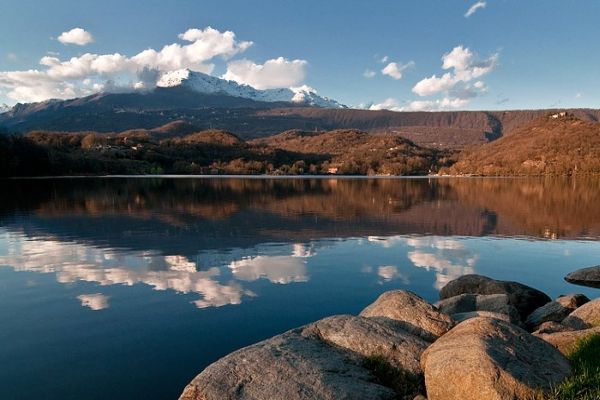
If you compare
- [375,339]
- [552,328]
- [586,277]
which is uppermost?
[375,339]

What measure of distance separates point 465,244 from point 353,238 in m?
11.5

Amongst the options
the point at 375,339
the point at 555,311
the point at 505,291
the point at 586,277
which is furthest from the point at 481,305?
the point at 586,277

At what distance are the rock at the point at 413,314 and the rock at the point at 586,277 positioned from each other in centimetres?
2165

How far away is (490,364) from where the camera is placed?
1066 centimetres

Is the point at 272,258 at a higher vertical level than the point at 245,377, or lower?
lower

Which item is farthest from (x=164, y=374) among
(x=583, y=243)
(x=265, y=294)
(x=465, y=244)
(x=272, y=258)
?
(x=583, y=243)

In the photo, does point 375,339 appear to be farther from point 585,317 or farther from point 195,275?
point 195,275

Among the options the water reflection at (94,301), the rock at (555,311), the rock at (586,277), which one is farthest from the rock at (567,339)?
the water reflection at (94,301)

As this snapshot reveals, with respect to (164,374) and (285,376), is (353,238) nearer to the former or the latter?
(164,374)

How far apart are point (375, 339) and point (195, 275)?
19.9 m

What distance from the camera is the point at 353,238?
160 ft

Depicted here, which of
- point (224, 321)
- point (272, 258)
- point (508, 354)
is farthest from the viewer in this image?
point (272, 258)

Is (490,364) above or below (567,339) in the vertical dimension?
above

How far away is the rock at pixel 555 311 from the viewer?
21.7 m
